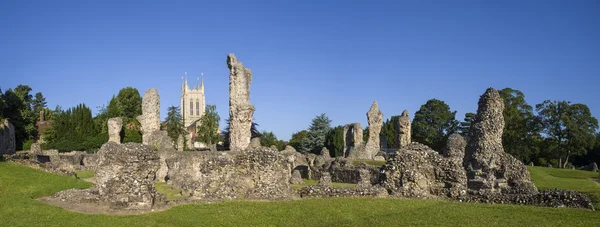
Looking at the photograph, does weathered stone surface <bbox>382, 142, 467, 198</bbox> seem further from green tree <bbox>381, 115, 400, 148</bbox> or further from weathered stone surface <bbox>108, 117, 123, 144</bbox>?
green tree <bbox>381, 115, 400, 148</bbox>

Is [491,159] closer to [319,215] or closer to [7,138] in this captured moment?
[319,215]

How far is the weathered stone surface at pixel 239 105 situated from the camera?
1216 inches

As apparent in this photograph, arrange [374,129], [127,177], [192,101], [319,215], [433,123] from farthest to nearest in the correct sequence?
[192,101], [433,123], [374,129], [127,177], [319,215]

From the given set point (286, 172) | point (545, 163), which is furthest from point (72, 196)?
point (545, 163)

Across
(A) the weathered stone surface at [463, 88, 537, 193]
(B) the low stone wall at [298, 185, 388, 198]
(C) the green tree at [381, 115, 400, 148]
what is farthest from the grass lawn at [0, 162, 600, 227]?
(C) the green tree at [381, 115, 400, 148]

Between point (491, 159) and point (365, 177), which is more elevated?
point (491, 159)

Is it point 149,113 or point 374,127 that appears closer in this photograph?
point 149,113

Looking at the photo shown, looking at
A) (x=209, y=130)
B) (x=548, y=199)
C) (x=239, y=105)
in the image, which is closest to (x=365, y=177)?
(x=548, y=199)

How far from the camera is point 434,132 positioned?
59281mm

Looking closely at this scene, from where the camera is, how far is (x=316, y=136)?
60.8 metres

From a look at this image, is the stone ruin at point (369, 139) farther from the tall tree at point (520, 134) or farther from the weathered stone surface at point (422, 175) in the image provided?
the weathered stone surface at point (422, 175)

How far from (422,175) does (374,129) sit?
91.3 feet

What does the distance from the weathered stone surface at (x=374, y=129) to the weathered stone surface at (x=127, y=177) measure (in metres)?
30.2

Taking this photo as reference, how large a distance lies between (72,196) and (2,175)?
542 centimetres
